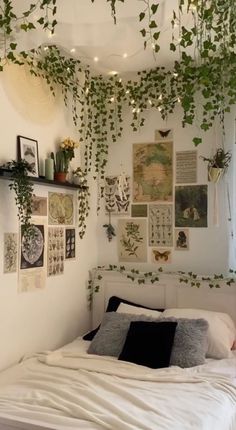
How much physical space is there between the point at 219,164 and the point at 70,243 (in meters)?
1.33

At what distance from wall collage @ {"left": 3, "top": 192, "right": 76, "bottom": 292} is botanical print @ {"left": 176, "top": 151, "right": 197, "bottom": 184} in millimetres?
901

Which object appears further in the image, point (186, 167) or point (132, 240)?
point (132, 240)

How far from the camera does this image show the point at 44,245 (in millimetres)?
3090

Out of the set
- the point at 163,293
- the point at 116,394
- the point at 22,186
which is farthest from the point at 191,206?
the point at 116,394

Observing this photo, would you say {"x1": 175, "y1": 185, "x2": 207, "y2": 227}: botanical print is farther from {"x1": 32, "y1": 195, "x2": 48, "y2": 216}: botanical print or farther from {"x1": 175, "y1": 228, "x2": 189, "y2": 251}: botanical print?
{"x1": 32, "y1": 195, "x2": 48, "y2": 216}: botanical print

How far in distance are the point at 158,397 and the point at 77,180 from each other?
1.83 metres

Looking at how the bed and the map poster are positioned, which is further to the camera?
the map poster

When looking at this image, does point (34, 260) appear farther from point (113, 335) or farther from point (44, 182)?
point (113, 335)

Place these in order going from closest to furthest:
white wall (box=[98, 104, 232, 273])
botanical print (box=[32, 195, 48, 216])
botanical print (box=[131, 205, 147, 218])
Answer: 1. botanical print (box=[32, 195, 48, 216])
2. white wall (box=[98, 104, 232, 273])
3. botanical print (box=[131, 205, 147, 218])

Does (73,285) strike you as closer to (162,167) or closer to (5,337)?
(5,337)

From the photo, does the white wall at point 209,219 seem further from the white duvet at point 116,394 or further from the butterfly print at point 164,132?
the white duvet at point 116,394

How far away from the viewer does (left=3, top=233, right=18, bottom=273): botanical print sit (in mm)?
2705

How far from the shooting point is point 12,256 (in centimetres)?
276

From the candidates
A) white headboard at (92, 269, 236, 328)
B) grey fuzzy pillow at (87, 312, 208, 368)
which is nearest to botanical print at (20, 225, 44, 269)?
grey fuzzy pillow at (87, 312, 208, 368)
